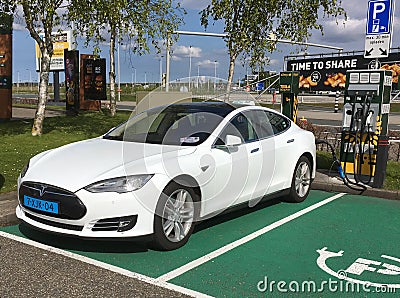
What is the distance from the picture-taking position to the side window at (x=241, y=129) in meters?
5.43

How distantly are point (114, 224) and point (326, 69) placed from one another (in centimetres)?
2680

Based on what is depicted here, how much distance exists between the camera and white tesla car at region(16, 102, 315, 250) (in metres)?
4.34

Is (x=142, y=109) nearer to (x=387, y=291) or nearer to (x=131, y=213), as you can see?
(x=131, y=213)

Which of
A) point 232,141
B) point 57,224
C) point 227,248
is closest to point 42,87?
point 232,141

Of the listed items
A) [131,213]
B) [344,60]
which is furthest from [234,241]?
Result: [344,60]

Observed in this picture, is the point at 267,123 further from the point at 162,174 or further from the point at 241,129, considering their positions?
the point at 162,174

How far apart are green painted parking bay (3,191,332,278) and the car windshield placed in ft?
3.56

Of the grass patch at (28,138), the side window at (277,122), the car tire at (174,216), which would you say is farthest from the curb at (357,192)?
the grass patch at (28,138)

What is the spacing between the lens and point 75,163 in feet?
15.5

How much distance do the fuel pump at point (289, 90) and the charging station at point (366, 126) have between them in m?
2.08

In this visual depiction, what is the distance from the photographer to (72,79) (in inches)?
935

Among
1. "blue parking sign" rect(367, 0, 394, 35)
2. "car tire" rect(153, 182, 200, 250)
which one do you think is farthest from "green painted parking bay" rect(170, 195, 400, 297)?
"blue parking sign" rect(367, 0, 394, 35)

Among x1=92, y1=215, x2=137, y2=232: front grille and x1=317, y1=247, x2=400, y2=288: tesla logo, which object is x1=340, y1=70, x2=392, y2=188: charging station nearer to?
x1=317, y1=247, x2=400, y2=288: tesla logo

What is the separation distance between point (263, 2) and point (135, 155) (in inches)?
346
